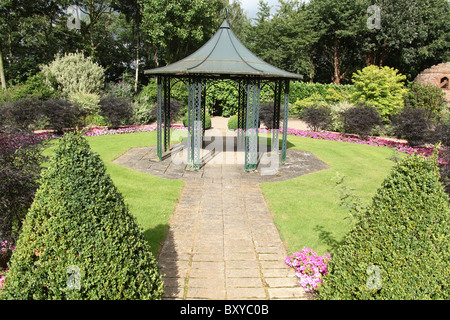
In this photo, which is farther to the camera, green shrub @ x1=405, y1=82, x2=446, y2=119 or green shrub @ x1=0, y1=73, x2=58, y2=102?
green shrub @ x1=405, y1=82, x2=446, y2=119

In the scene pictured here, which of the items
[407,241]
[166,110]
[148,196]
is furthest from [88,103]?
[407,241]

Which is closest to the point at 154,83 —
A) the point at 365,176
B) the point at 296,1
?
the point at 365,176

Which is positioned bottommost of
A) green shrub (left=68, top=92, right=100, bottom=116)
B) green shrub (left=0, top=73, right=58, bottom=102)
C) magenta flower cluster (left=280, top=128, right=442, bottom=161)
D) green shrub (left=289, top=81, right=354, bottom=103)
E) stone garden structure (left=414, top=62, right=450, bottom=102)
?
magenta flower cluster (left=280, top=128, right=442, bottom=161)

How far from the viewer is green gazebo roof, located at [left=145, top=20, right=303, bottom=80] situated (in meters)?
9.70

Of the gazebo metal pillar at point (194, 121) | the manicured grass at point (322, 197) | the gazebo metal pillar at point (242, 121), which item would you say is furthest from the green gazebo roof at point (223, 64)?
the manicured grass at point (322, 197)

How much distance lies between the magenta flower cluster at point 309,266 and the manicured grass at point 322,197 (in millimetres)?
398

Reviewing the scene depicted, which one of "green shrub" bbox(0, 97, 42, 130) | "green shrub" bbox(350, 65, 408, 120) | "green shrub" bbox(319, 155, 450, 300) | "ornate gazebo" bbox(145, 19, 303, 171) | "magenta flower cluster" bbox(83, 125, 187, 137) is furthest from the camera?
"green shrub" bbox(350, 65, 408, 120)

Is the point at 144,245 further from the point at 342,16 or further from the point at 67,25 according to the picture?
the point at 342,16

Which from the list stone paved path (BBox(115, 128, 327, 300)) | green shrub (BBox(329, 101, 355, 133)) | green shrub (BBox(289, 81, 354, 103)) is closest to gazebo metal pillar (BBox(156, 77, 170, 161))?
stone paved path (BBox(115, 128, 327, 300))

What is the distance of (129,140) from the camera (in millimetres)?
15352

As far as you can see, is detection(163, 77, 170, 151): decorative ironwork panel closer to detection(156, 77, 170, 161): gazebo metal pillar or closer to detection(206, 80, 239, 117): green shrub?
detection(156, 77, 170, 161): gazebo metal pillar

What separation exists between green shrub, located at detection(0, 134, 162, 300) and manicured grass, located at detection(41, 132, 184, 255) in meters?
1.16

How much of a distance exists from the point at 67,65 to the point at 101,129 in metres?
6.90

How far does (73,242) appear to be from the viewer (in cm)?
306
